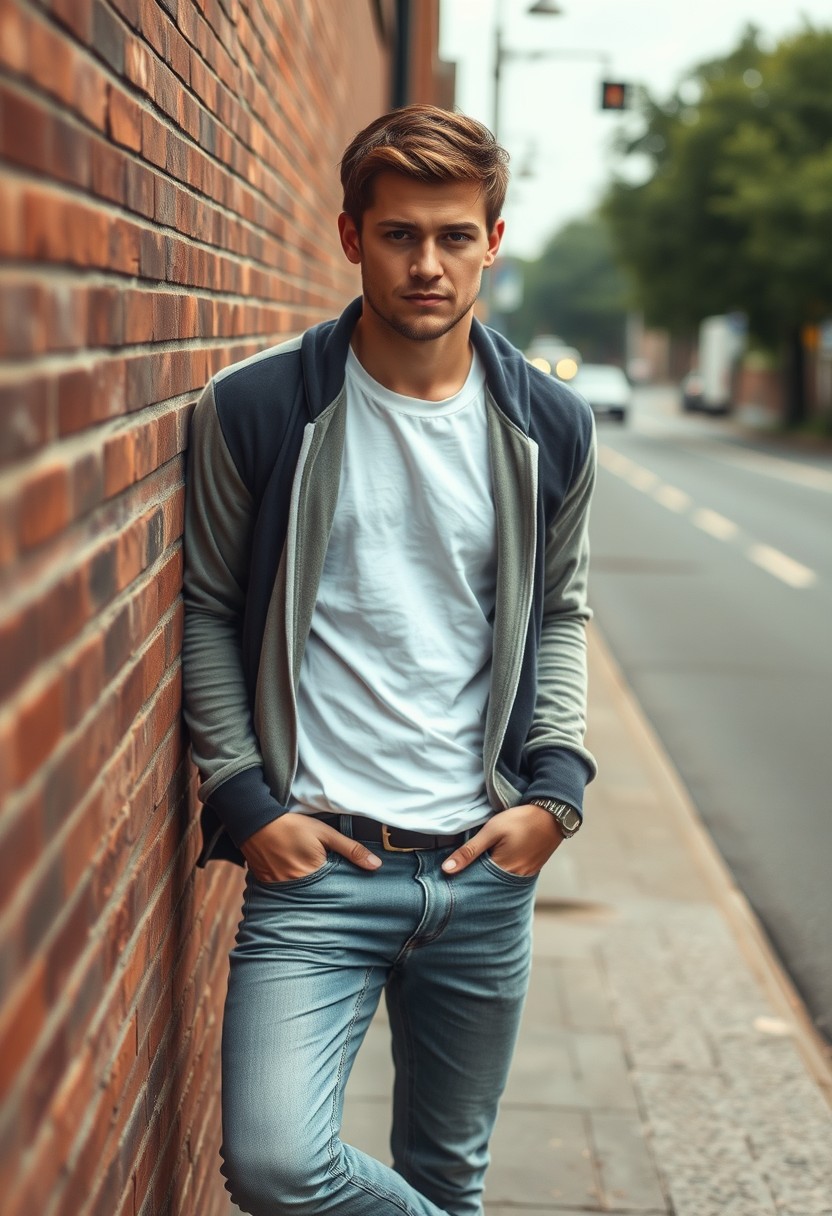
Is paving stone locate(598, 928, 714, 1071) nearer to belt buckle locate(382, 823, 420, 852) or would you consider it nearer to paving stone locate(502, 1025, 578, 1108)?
paving stone locate(502, 1025, 578, 1108)

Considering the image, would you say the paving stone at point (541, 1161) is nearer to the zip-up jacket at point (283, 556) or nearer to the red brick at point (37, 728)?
the zip-up jacket at point (283, 556)

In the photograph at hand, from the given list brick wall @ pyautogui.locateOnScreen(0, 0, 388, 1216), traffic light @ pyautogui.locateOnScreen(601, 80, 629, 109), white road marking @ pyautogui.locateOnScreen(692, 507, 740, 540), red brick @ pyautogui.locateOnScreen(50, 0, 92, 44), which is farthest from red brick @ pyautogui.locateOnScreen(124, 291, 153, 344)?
traffic light @ pyautogui.locateOnScreen(601, 80, 629, 109)

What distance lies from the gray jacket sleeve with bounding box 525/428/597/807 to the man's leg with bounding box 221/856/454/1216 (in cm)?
29

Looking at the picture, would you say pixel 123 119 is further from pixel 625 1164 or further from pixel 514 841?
pixel 625 1164

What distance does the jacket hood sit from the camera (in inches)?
94.0

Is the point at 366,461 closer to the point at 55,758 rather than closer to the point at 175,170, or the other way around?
the point at 175,170

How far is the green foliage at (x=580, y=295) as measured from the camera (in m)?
142

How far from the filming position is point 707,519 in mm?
20625

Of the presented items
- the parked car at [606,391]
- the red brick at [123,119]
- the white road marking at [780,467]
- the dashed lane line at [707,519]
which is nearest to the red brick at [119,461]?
the red brick at [123,119]

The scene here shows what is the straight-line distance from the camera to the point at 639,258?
49688 millimetres

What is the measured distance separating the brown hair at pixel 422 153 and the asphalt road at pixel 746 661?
3165 millimetres

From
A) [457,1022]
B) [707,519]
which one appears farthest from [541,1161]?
[707,519]

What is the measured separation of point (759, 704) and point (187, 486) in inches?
296

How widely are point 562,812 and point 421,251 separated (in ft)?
2.83
